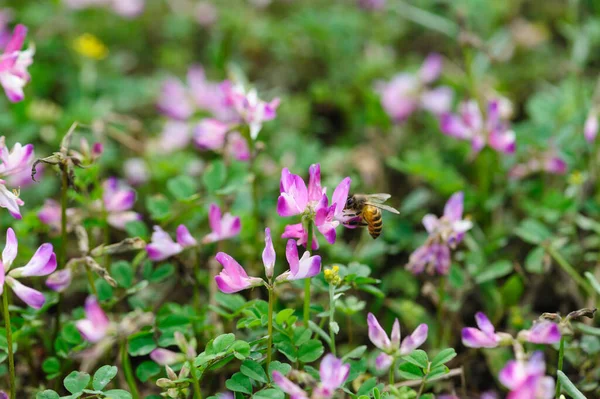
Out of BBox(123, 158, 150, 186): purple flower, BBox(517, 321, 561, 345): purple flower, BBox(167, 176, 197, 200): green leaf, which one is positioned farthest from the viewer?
BBox(123, 158, 150, 186): purple flower

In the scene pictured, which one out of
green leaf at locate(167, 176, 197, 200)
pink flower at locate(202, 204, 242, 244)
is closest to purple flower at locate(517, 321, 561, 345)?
pink flower at locate(202, 204, 242, 244)

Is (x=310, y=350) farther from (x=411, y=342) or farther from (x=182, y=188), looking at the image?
(x=182, y=188)

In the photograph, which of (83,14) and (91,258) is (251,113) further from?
(83,14)

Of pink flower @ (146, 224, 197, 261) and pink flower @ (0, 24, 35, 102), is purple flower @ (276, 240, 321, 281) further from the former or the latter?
pink flower @ (0, 24, 35, 102)

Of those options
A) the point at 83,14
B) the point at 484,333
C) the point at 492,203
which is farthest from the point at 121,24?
the point at 484,333

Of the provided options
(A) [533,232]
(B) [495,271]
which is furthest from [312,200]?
(A) [533,232]
